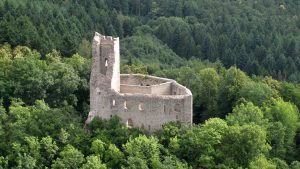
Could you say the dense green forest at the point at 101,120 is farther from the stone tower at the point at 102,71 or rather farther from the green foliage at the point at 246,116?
the stone tower at the point at 102,71

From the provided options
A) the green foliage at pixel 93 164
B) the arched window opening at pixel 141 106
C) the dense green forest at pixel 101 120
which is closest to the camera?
the green foliage at pixel 93 164

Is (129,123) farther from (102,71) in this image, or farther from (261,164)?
(261,164)

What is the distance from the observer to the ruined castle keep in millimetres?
56469

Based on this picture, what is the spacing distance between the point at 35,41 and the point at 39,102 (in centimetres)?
1623

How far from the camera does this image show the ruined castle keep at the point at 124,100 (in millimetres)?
56469

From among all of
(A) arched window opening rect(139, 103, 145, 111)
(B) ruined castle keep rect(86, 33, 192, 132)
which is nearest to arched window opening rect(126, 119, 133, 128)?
(B) ruined castle keep rect(86, 33, 192, 132)

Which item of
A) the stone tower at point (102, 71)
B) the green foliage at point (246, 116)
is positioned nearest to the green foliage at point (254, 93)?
the green foliage at point (246, 116)

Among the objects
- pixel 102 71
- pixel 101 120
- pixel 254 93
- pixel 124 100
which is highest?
pixel 102 71

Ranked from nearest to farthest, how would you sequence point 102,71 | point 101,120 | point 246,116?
1. point 101,120
2. point 102,71
3. point 246,116

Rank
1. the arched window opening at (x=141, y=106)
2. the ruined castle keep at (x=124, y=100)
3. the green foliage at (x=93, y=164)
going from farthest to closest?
the arched window opening at (x=141, y=106)
the ruined castle keep at (x=124, y=100)
the green foliage at (x=93, y=164)

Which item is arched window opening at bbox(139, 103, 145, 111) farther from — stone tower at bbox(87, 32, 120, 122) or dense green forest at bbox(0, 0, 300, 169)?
stone tower at bbox(87, 32, 120, 122)

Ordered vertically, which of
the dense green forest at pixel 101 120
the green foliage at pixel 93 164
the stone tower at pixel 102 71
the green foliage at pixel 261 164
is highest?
the stone tower at pixel 102 71

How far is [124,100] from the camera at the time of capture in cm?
5681

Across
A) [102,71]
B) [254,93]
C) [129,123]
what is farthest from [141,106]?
[254,93]
